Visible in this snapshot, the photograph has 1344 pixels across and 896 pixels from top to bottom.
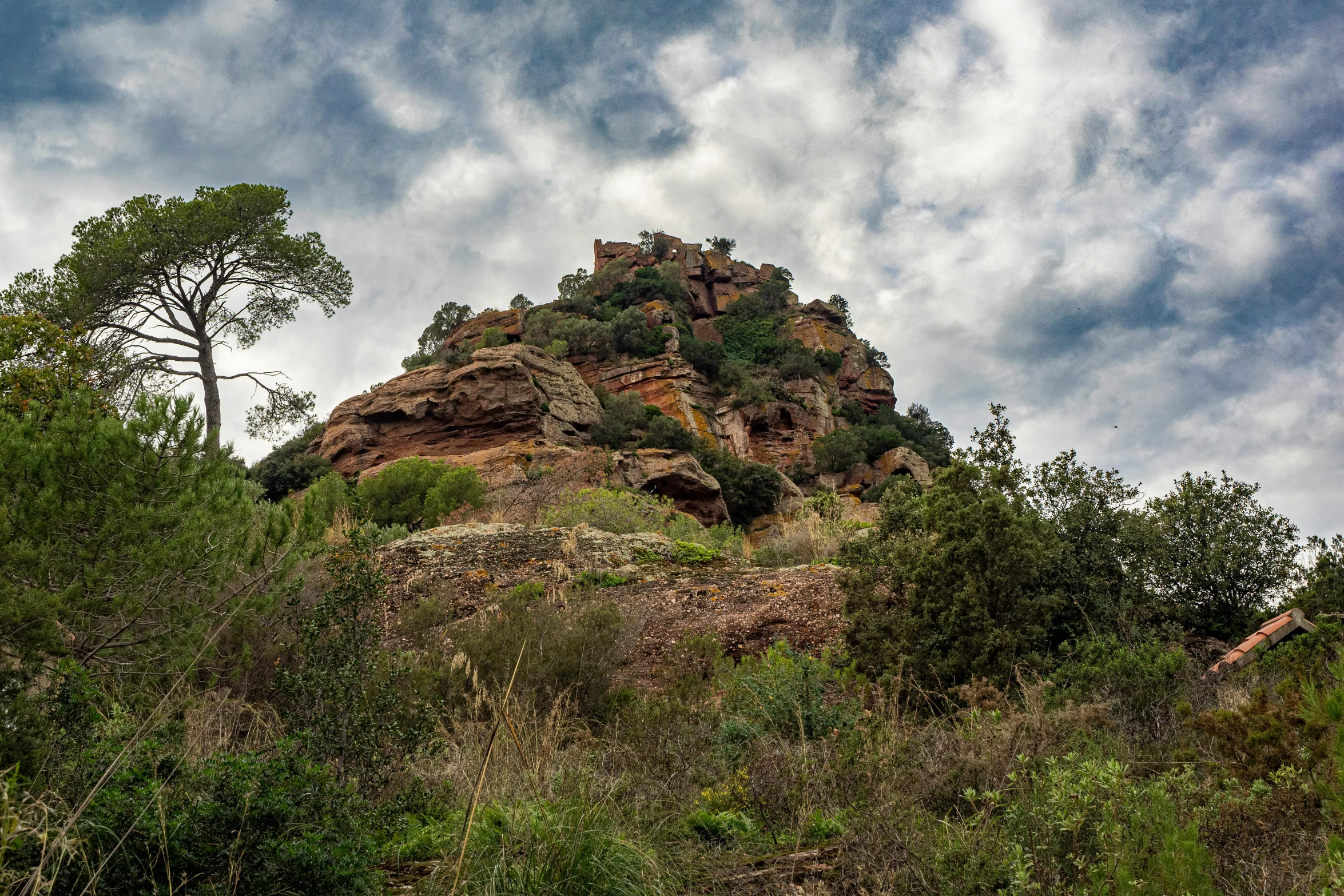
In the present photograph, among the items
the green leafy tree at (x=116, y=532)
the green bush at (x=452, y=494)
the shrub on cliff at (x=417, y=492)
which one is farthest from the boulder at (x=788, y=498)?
the green leafy tree at (x=116, y=532)

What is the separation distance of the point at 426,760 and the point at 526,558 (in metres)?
6.63

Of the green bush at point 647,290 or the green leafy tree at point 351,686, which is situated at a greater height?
the green bush at point 647,290

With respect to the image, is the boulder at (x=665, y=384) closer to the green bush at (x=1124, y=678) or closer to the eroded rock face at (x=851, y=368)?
the eroded rock face at (x=851, y=368)

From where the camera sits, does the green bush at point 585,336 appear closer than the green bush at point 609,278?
Yes

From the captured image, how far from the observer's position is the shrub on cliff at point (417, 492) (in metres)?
17.3

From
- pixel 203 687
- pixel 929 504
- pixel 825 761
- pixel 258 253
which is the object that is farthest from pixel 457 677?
pixel 258 253

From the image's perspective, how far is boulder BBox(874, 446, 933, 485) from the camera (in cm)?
3750

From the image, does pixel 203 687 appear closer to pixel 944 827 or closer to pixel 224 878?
pixel 224 878

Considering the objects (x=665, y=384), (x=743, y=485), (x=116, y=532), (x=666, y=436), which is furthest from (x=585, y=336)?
(x=116, y=532)

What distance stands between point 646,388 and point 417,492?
62.1ft

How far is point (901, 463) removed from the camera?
1489 inches

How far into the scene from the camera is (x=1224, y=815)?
3154mm

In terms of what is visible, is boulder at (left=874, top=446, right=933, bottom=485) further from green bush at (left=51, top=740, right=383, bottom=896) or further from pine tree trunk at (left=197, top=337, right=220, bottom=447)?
green bush at (left=51, top=740, right=383, bottom=896)

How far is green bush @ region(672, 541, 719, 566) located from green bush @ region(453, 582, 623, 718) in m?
4.27
